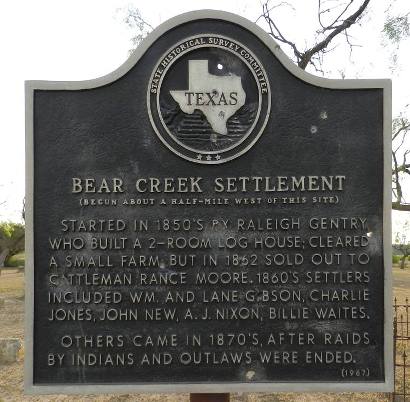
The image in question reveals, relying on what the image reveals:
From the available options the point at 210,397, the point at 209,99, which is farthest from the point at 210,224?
the point at 210,397

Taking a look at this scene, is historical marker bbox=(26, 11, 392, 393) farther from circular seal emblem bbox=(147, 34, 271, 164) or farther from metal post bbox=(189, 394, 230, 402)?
metal post bbox=(189, 394, 230, 402)

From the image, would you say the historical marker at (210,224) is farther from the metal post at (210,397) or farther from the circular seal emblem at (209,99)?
the metal post at (210,397)

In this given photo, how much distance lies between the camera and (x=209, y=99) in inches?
137

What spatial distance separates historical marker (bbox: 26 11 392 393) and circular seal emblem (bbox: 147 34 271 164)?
0.01 metres

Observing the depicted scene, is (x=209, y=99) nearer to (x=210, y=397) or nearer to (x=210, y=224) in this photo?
(x=210, y=224)

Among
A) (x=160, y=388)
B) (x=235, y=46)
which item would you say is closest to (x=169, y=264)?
(x=160, y=388)

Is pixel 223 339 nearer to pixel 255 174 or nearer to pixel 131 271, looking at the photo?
pixel 131 271

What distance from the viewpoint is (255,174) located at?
11.6ft

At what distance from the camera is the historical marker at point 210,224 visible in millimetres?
3494

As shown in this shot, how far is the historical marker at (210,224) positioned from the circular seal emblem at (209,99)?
0.01 meters

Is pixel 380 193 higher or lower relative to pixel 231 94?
lower

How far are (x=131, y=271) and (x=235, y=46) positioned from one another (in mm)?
1963

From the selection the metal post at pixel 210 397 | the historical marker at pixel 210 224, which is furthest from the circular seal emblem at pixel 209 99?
the metal post at pixel 210 397

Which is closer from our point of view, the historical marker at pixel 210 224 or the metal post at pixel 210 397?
the historical marker at pixel 210 224
